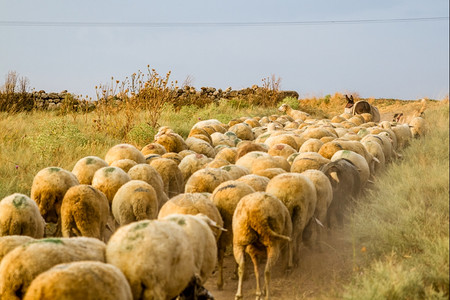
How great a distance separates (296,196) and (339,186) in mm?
1769

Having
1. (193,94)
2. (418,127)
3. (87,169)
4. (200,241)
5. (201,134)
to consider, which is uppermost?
(193,94)

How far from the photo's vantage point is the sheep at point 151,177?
6797 mm

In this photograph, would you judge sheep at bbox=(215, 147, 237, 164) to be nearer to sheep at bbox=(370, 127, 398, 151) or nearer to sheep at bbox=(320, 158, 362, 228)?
sheep at bbox=(320, 158, 362, 228)

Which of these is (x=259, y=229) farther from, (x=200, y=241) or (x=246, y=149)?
(x=246, y=149)

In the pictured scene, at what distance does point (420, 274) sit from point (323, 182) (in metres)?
2.05

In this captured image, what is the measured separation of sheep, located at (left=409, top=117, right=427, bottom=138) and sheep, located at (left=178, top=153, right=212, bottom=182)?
21.8ft

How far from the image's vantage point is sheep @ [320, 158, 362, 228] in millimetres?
7133

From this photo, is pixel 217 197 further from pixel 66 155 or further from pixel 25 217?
pixel 66 155

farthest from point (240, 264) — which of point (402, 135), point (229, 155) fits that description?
point (402, 135)

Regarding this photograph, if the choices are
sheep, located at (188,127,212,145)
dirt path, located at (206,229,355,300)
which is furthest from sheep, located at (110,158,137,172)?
sheep, located at (188,127,212,145)

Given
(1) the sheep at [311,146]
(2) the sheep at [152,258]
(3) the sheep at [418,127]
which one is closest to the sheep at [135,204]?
(2) the sheep at [152,258]

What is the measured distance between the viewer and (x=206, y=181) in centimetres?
645

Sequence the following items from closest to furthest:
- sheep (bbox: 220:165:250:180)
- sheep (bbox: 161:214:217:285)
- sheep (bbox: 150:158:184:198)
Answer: sheep (bbox: 161:214:217:285)
sheep (bbox: 220:165:250:180)
sheep (bbox: 150:158:184:198)

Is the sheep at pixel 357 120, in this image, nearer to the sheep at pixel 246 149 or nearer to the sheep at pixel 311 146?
the sheep at pixel 311 146
